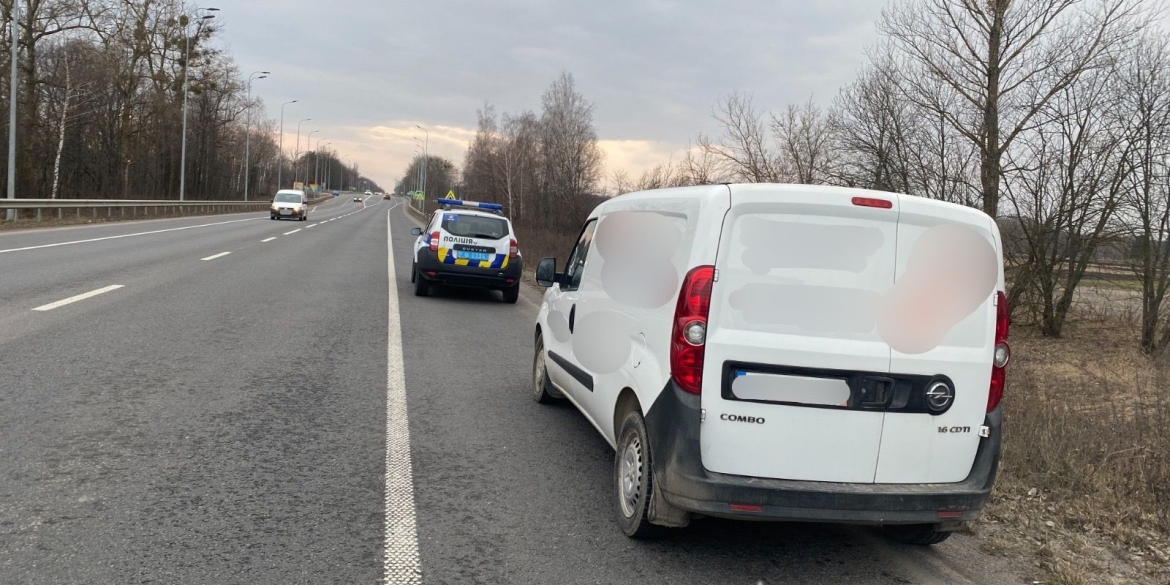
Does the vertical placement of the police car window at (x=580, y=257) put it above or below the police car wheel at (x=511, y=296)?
above

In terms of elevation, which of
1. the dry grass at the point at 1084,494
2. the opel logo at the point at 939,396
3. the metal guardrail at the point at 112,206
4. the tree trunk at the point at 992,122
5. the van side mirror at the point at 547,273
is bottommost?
the metal guardrail at the point at 112,206

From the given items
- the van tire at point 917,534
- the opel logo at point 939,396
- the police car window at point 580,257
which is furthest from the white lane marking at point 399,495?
the van tire at point 917,534

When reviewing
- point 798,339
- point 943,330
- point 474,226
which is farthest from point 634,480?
point 474,226

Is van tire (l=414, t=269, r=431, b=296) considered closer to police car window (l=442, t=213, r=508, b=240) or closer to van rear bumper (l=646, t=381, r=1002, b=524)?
police car window (l=442, t=213, r=508, b=240)

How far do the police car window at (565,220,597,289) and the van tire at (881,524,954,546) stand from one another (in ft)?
8.20

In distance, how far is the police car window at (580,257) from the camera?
5840 mm

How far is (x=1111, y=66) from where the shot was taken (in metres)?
15.1

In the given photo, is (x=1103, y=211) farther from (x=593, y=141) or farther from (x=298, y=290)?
(x=593, y=141)

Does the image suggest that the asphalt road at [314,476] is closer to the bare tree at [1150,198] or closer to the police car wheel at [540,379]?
the police car wheel at [540,379]

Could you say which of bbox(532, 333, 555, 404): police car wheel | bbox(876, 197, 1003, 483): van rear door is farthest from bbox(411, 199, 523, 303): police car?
bbox(876, 197, 1003, 483): van rear door

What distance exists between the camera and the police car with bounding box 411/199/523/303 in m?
13.4

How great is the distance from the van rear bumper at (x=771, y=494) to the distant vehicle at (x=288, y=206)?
45.9m

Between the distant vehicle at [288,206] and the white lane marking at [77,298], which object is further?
the distant vehicle at [288,206]

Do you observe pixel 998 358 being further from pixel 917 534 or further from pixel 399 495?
pixel 399 495
